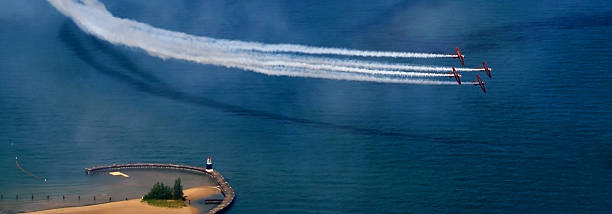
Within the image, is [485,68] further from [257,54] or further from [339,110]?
[257,54]

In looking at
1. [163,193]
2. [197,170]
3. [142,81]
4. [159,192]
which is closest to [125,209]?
[159,192]

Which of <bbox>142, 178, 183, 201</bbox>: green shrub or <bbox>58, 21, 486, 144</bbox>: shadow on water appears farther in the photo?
<bbox>58, 21, 486, 144</bbox>: shadow on water

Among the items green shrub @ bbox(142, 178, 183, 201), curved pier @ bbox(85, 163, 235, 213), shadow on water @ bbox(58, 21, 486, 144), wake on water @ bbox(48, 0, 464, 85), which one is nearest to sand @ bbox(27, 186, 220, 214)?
green shrub @ bbox(142, 178, 183, 201)

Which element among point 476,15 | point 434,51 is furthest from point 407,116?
point 476,15

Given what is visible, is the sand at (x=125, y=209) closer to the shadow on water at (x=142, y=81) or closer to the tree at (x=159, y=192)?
the tree at (x=159, y=192)

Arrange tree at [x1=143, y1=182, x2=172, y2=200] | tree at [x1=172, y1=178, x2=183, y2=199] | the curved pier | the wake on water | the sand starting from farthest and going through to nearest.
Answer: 1. the wake on water
2. the curved pier
3. tree at [x1=172, y1=178, x2=183, y2=199]
4. tree at [x1=143, y1=182, x2=172, y2=200]
5. the sand

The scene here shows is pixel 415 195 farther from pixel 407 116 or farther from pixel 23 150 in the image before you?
pixel 23 150

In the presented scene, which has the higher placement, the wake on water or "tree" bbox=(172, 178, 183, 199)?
the wake on water

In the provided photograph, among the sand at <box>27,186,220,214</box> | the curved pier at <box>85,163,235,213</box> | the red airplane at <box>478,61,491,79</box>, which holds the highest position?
the red airplane at <box>478,61,491,79</box>

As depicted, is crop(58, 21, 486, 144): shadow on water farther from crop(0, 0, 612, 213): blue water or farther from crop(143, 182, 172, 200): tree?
crop(143, 182, 172, 200): tree
